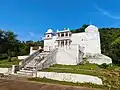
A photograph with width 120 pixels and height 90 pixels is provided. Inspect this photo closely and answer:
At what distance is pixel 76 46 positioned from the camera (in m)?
31.0

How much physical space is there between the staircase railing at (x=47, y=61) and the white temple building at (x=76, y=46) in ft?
3.58

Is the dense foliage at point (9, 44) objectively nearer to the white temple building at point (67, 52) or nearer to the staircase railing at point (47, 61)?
the white temple building at point (67, 52)

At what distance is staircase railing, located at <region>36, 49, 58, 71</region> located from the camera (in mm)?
25294

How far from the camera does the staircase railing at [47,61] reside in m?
25.3

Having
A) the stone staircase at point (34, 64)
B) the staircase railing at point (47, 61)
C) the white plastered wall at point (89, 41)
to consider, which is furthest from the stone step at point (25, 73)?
the white plastered wall at point (89, 41)

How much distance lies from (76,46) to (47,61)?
6342mm

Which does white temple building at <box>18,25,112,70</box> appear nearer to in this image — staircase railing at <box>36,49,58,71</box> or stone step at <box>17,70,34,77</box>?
staircase railing at <box>36,49,58,71</box>

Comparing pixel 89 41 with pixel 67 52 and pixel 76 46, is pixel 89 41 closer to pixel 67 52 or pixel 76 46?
pixel 76 46

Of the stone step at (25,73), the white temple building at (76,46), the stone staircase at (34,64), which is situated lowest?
the stone step at (25,73)

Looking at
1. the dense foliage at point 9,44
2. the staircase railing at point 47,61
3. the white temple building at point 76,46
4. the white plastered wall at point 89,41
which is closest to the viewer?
the staircase railing at point 47,61

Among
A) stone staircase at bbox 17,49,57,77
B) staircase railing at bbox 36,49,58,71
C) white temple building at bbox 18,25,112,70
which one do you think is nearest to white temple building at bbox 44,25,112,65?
white temple building at bbox 18,25,112,70

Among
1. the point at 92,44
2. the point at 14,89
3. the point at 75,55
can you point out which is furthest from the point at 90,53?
the point at 14,89

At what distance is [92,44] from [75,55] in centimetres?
790

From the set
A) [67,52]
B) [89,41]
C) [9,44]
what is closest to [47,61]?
[67,52]
